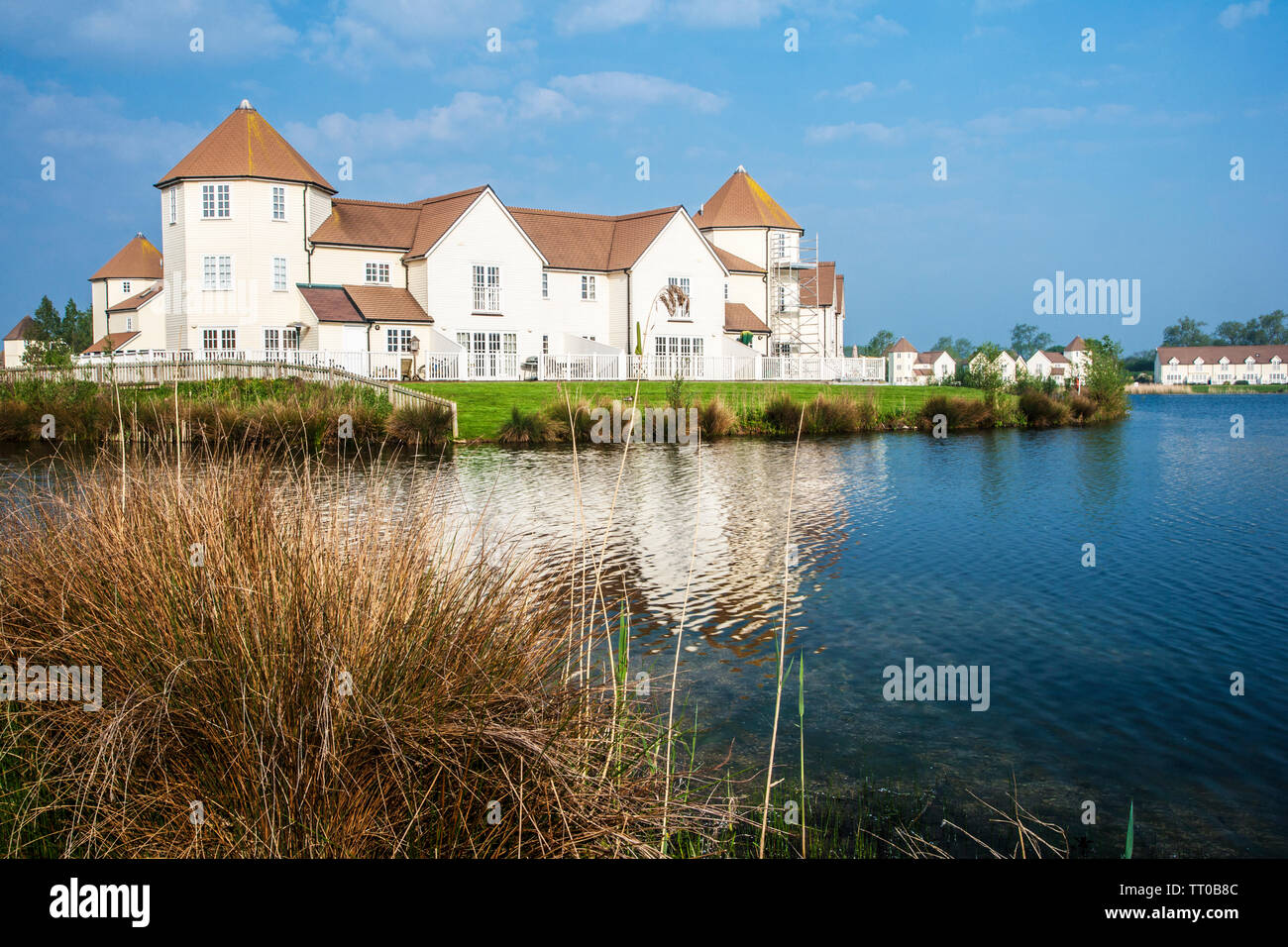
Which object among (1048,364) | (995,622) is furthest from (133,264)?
(1048,364)

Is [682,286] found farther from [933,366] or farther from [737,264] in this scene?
[933,366]

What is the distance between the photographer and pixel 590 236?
2143 inches

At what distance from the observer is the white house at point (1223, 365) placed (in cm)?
16650

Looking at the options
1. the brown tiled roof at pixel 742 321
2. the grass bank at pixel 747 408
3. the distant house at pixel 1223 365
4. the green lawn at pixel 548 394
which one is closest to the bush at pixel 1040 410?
the grass bank at pixel 747 408

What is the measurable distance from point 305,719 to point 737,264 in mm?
58297

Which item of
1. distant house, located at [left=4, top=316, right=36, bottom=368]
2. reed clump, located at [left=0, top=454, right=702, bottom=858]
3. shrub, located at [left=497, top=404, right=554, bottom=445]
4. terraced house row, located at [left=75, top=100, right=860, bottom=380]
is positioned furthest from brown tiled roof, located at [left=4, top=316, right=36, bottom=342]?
reed clump, located at [left=0, top=454, right=702, bottom=858]

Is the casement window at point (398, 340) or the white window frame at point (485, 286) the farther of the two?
the white window frame at point (485, 286)

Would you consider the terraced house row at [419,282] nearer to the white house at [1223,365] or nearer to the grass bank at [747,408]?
the grass bank at [747,408]

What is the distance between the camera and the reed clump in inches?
141

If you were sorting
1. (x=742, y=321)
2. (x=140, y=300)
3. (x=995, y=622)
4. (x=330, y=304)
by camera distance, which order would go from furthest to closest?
(x=140, y=300) < (x=742, y=321) < (x=330, y=304) < (x=995, y=622)

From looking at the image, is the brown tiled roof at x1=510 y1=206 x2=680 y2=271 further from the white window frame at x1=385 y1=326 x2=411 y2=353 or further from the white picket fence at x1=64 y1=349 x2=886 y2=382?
the white window frame at x1=385 y1=326 x2=411 y2=353

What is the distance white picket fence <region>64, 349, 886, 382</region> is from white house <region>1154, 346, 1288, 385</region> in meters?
140

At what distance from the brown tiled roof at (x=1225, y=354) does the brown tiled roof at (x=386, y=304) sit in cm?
16714
